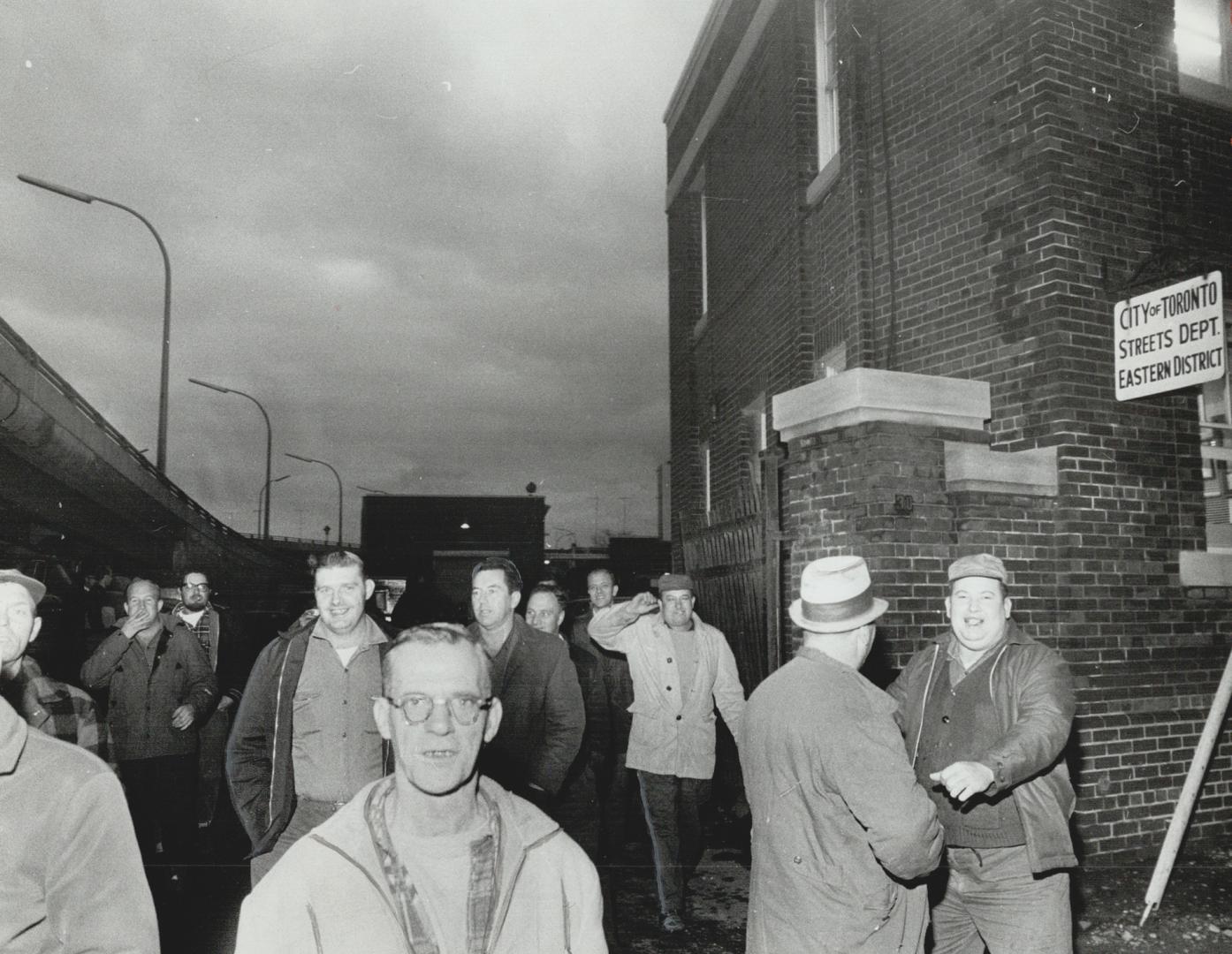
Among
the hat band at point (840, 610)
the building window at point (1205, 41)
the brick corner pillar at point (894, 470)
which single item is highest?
the building window at point (1205, 41)

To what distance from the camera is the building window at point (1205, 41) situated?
26.9 ft

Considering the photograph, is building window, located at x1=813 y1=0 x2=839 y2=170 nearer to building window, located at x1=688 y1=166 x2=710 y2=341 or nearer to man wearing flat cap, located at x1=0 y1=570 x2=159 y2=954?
building window, located at x1=688 y1=166 x2=710 y2=341

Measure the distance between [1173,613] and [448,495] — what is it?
145 feet

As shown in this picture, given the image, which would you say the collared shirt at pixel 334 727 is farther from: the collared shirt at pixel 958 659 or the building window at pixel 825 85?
the building window at pixel 825 85

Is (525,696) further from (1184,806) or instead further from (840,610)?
(1184,806)

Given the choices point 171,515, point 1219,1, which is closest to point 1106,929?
point 1219,1

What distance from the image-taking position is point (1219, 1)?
852 centimetres

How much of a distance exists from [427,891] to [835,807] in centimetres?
155

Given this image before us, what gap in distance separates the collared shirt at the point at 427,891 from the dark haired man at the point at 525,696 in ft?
9.11

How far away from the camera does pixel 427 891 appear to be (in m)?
1.91

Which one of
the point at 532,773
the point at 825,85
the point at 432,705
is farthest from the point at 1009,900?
the point at 825,85

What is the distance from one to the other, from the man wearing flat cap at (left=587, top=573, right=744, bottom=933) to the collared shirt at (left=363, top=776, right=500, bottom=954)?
4.06 m

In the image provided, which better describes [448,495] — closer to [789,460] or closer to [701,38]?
[701,38]

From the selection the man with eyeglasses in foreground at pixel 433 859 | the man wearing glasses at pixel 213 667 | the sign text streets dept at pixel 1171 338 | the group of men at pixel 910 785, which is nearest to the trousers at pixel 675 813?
the group of men at pixel 910 785
